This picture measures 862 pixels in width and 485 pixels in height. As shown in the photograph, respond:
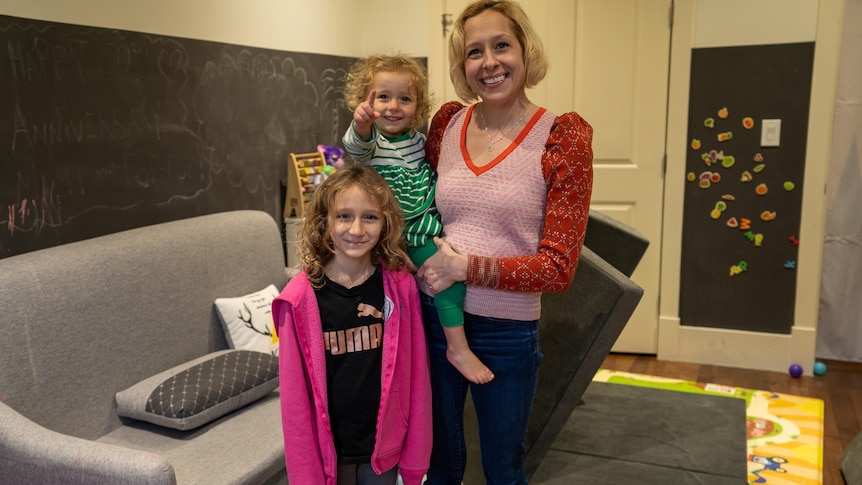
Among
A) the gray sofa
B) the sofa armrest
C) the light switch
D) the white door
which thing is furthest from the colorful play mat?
the sofa armrest

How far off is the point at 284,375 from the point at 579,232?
2.33 feet

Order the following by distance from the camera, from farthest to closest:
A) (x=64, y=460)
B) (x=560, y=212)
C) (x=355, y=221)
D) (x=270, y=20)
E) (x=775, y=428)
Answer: (x=270, y=20)
(x=775, y=428)
(x=64, y=460)
(x=355, y=221)
(x=560, y=212)

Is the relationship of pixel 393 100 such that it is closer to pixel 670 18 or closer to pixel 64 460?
pixel 64 460

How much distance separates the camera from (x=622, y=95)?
152 inches

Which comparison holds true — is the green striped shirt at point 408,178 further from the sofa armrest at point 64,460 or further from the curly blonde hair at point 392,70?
the sofa armrest at point 64,460

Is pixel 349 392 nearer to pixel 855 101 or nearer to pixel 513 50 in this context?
pixel 513 50

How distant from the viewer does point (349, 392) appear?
62.7 inches

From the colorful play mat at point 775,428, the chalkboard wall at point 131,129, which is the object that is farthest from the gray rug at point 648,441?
the chalkboard wall at point 131,129

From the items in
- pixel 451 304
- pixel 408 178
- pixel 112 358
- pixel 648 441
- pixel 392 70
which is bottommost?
pixel 648 441

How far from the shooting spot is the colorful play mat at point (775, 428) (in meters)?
2.71

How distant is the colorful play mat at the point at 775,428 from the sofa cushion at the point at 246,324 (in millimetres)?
1814

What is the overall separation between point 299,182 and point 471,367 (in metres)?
2.20

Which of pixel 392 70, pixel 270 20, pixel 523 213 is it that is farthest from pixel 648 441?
pixel 270 20

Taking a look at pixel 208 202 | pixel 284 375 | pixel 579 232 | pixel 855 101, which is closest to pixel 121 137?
pixel 208 202
